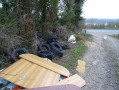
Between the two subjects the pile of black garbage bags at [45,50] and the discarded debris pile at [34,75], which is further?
the pile of black garbage bags at [45,50]

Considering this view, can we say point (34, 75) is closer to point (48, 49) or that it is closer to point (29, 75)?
point (29, 75)

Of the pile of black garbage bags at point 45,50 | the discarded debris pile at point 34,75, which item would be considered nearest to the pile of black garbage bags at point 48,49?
the pile of black garbage bags at point 45,50

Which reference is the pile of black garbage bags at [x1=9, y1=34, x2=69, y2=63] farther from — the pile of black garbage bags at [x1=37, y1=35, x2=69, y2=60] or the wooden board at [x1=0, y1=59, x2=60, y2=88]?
the wooden board at [x1=0, y1=59, x2=60, y2=88]

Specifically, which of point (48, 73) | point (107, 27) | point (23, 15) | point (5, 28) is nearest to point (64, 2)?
point (23, 15)

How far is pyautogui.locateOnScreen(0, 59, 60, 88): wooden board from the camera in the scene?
244 cm

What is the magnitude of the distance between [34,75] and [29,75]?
132mm

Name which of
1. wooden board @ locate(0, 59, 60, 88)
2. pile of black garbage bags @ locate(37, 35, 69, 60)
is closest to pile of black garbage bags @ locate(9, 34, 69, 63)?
pile of black garbage bags @ locate(37, 35, 69, 60)

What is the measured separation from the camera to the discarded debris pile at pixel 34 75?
8.04 feet

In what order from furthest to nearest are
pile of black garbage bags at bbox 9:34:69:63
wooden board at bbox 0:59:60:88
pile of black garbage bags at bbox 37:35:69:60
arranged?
pile of black garbage bags at bbox 37:35:69:60
pile of black garbage bags at bbox 9:34:69:63
wooden board at bbox 0:59:60:88

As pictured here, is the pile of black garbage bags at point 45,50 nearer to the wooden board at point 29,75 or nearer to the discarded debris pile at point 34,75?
the discarded debris pile at point 34,75

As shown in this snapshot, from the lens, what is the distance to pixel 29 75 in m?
2.73

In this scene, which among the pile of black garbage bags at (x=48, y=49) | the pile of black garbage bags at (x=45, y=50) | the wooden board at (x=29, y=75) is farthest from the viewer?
the pile of black garbage bags at (x=48, y=49)

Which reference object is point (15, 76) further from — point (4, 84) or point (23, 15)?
point (23, 15)

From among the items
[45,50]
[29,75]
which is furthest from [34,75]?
[45,50]
